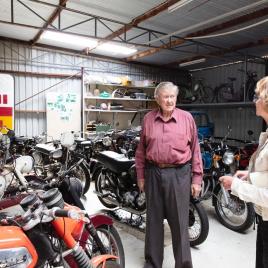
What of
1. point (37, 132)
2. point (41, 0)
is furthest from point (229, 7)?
point (37, 132)

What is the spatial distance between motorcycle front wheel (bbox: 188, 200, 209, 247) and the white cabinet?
5.18 meters

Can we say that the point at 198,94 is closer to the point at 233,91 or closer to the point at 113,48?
the point at 233,91

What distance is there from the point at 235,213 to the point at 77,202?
7.57 ft

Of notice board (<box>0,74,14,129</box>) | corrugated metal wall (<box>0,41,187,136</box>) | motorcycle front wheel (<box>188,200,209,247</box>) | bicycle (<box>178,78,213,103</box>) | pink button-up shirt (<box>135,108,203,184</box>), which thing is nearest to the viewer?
pink button-up shirt (<box>135,108,203,184</box>)

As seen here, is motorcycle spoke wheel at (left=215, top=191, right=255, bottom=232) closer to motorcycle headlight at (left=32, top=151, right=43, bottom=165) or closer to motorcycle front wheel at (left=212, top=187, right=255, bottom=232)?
motorcycle front wheel at (left=212, top=187, right=255, bottom=232)

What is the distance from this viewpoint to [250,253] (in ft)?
9.29

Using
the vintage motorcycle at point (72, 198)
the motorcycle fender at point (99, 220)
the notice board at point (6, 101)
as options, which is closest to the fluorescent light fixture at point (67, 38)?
the notice board at point (6, 101)

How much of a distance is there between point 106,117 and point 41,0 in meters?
4.31

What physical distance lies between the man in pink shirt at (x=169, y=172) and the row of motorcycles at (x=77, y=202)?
0.37 m

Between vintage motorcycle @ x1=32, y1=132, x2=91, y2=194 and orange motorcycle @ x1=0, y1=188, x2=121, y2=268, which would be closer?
orange motorcycle @ x1=0, y1=188, x2=121, y2=268

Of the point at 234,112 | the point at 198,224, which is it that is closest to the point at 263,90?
the point at 198,224

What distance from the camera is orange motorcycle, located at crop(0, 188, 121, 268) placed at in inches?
41.6

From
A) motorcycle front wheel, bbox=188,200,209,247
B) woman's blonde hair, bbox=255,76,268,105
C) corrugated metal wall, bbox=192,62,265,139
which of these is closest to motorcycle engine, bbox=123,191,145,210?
motorcycle front wheel, bbox=188,200,209,247

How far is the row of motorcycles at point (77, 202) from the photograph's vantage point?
1146mm
